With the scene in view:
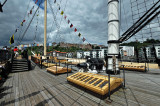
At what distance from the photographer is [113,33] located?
6016mm

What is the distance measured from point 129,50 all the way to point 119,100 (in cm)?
4764

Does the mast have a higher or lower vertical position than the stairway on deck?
higher

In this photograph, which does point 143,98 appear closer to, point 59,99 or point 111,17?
point 59,99

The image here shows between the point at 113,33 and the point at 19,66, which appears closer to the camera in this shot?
the point at 113,33

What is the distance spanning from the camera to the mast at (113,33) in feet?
19.5

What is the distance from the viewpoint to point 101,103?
2773 millimetres

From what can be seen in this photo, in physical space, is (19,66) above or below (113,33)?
below

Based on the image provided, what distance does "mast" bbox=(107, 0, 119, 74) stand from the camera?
5930mm

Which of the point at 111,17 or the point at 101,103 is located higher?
the point at 111,17

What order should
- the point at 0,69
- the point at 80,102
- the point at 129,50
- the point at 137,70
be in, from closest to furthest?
1. the point at 80,102
2. the point at 0,69
3. the point at 137,70
4. the point at 129,50

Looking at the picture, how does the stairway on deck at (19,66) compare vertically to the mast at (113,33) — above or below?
below

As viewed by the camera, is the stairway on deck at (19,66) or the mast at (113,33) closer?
the mast at (113,33)

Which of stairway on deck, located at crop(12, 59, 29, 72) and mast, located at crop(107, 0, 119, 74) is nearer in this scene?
mast, located at crop(107, 0, 119, 74)

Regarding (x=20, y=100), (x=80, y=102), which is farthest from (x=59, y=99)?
(x=20, y=100)
